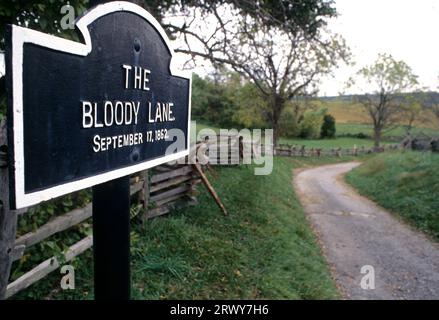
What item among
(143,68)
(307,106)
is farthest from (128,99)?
(307,106)

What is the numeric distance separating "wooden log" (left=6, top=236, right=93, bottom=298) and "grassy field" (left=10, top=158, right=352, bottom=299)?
0.52 feet

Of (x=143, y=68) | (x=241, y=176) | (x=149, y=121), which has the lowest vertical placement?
(x=241, y=176)

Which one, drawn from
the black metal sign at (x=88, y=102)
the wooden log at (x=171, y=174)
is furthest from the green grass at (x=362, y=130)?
the black metal sign at (x=88, y=102)

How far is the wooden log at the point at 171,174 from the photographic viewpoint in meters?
7.19

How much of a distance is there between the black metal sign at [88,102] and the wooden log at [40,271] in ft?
7.80

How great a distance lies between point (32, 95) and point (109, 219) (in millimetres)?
621

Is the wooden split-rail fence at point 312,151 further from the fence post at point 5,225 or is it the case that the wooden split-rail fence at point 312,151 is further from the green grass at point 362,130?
the fence post at point 5,225

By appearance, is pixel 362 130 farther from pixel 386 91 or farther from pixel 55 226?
pixel 55 226

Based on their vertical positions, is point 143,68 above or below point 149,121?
above

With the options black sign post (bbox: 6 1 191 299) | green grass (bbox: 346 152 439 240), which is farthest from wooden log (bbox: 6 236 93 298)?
green grass (bbox: 346 152 439 240)

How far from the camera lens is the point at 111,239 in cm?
149

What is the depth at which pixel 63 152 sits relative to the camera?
45.5 inches

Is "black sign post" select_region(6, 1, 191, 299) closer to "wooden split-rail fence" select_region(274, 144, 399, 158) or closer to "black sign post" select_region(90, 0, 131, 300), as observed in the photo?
"black sign post" select_region(90, 0, 131, 300)
